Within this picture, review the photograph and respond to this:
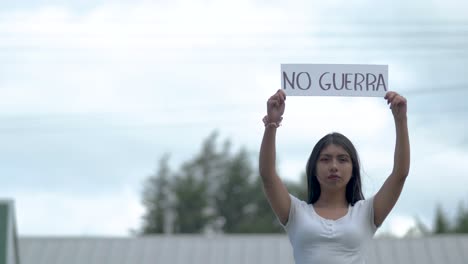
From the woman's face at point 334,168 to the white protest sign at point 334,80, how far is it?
257mm

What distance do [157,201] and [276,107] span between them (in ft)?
212

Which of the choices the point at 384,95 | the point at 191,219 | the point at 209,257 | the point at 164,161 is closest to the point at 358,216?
the point at 384,95

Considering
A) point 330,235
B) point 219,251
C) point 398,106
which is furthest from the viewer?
point 219,251

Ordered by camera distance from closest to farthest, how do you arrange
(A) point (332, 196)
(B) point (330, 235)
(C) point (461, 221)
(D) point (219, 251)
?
(B) point (330, 235)
(A) point (332, 196)
(D) point (219, 251)
(C) point (461, 221)

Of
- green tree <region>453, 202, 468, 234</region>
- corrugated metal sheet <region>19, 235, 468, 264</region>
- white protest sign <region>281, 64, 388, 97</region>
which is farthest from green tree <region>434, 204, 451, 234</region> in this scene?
white protest sign <region>281, 64, 388, 97</region>

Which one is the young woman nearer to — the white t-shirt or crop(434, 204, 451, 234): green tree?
the white t-shirt

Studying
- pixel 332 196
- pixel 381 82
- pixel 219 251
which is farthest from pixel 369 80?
pixel 219 251

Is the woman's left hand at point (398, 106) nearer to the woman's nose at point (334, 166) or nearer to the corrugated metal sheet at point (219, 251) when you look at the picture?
the woman's nose at point (334, 166)

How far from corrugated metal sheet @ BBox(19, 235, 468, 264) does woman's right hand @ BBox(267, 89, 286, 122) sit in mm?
20781

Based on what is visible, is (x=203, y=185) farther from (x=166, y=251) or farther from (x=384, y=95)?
(x=384, y=95)

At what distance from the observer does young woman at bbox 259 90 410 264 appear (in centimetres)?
452

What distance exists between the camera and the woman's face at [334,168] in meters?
4.68

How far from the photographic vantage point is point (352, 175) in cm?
475

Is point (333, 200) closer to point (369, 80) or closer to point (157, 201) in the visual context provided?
point (369, 80)
